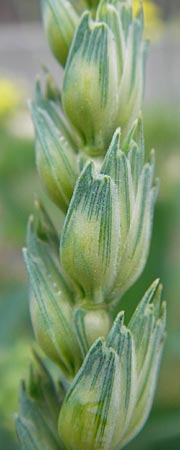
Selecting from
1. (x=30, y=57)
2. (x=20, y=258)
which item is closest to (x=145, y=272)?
(x=20, y=258)

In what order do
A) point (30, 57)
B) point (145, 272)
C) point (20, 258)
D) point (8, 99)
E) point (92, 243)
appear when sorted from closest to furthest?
1. point (92, 243)
2. point (145, 272)
3. point (8, 99)
4. point (20, 258)
5. point (30, 57)

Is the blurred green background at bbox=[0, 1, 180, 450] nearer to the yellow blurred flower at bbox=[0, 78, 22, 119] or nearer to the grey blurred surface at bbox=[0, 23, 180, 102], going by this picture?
the yellow blurred flower at bbox=[0, 78, 22, 119]

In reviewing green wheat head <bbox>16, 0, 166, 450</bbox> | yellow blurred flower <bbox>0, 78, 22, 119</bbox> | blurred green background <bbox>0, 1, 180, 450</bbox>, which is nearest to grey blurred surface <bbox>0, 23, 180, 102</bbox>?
blurred green background <bbox>0, 1, 180, 450</bbox>

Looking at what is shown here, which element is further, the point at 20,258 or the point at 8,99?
the point at 20,258

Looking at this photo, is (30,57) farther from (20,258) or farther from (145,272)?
(145,272)

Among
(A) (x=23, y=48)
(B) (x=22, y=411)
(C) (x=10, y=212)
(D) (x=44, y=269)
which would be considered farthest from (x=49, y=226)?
(A) (x=23, y=48)

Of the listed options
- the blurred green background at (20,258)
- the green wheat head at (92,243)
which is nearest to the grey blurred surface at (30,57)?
the blurred green background at (20,258)
